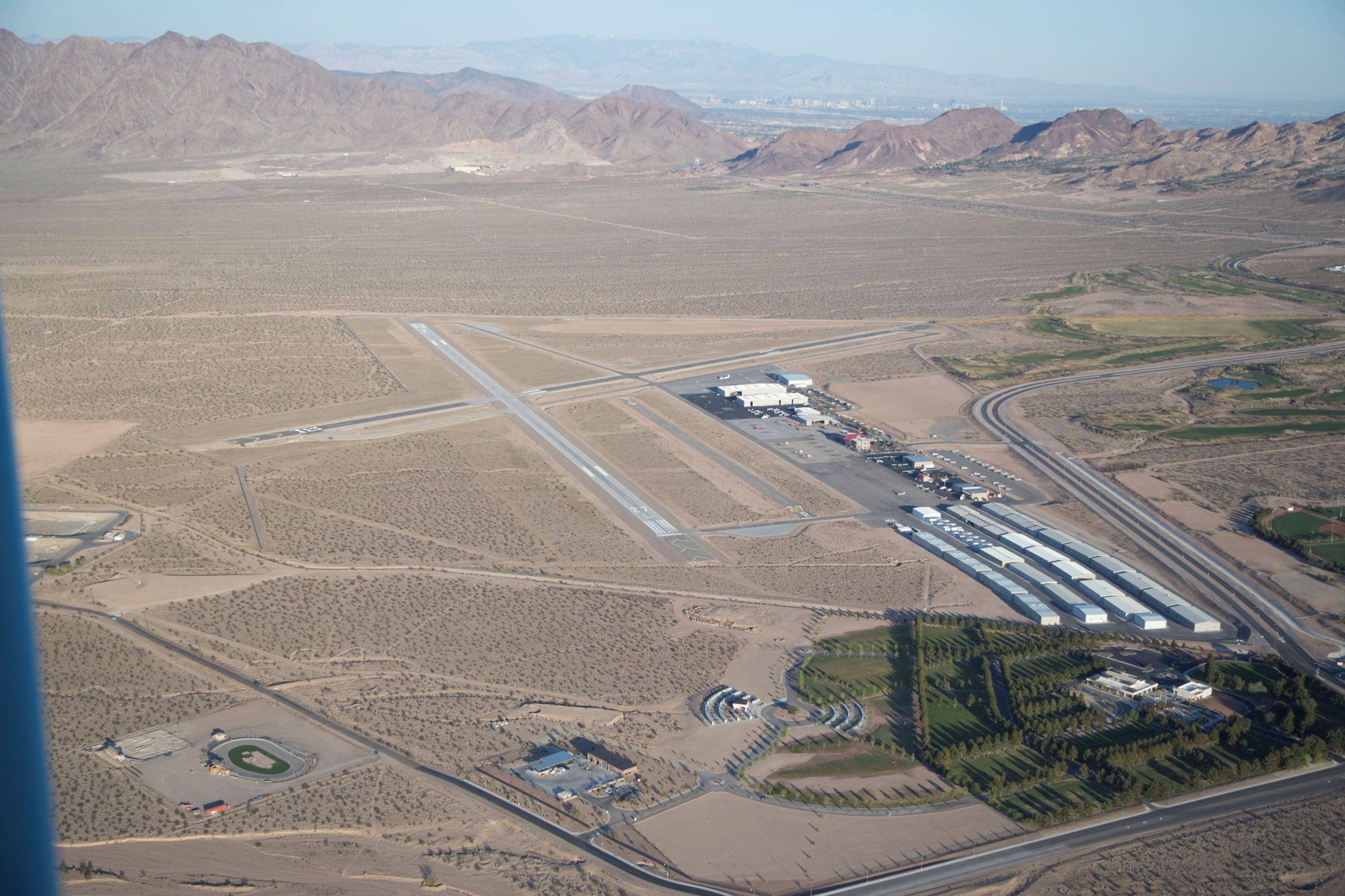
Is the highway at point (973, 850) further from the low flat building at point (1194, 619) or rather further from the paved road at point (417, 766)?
the low flat building at point (1194, 619)

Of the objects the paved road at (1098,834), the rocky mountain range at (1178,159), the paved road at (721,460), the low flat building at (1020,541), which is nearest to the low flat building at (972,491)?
the low flat building at (1020,541)

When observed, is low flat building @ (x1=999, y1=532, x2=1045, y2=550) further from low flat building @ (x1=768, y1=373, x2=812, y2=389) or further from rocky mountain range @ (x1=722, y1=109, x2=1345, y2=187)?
rocky mountain range @ (x1=722, y1=109, x2=1345, y2=187)

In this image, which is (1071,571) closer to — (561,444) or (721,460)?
(721,460)

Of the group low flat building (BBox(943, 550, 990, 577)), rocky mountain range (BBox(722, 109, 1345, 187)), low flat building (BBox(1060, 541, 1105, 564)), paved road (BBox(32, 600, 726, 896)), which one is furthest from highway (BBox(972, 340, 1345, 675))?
rocky mountain range (BBox(722, 109, 1345, 187))

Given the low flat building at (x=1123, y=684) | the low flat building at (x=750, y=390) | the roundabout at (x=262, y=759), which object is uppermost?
the low flat building at (x=750, y=390)

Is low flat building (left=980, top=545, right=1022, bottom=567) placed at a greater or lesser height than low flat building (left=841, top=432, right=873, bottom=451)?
lesser

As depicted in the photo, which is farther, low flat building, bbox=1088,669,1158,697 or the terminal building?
the terminal building

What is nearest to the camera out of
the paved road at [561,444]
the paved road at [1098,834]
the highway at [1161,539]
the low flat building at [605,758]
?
the paved road at [1098,834]
